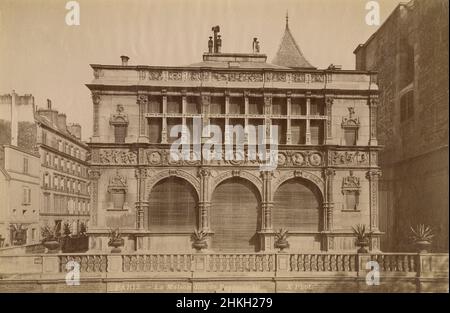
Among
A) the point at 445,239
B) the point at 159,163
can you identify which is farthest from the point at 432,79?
the point at 159,163

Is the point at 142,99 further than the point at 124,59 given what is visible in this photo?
Yes

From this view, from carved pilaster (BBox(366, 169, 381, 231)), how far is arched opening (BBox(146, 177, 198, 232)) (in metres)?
6.26

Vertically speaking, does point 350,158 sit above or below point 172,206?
above

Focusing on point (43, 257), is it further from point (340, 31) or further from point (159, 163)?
point (340, 31)

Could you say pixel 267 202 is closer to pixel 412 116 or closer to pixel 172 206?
pixel 172 206

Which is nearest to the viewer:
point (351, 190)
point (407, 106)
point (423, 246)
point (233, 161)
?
point (423, 246)

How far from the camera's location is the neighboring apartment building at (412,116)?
14203 millimetres

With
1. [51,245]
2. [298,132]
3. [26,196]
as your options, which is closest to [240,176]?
[298,132]

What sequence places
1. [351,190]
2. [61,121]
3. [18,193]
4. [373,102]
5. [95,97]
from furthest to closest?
[61,121], [18,193], [373,102], [351,190], [95,97]

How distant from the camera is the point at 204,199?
15.1 metres

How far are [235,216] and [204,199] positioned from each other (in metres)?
1.27

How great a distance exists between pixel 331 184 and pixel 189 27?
7.36 m

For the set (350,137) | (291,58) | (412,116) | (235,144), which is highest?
(291,58)

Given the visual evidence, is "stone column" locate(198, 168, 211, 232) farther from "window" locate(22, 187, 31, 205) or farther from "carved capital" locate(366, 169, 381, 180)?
"window" locate(22, 187, 31, 205)
